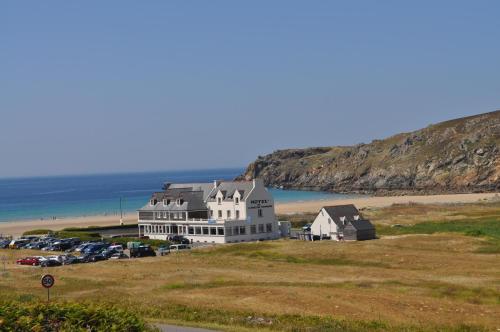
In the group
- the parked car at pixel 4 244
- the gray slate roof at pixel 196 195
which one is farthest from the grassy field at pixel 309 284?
the gray slate roof at pixel 196 195

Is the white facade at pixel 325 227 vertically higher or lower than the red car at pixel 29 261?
higher

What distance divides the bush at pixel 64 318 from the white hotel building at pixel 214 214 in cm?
6943

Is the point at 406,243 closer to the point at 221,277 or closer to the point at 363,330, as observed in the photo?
the point at 221,277

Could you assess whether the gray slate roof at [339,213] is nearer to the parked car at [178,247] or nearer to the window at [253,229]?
the window at [253,229]

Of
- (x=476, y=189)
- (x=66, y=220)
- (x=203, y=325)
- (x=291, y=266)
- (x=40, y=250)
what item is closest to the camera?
(x=203, y=325)

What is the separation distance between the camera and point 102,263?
7219cm

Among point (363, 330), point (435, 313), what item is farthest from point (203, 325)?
point (435, 313)

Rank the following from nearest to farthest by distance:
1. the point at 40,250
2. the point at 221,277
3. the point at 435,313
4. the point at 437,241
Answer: the point at 435,313, the point at 221,277, the point at 437,241, the point at 40,250

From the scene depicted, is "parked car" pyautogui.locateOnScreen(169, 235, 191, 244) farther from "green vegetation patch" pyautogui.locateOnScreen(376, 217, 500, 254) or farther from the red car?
"green vegetation patch" pyautogui.locateOnScreen(376, 217, 500, 254)

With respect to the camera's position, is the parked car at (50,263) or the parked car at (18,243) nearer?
the parked car at (50,263)

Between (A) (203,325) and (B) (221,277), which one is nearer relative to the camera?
(A) (203,325)

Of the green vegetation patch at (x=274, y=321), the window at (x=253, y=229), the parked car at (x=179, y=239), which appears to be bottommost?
the green vegetation patch at (x=274, y=321)

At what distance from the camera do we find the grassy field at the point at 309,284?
3809 centimetres

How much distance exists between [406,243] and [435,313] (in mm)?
40304
